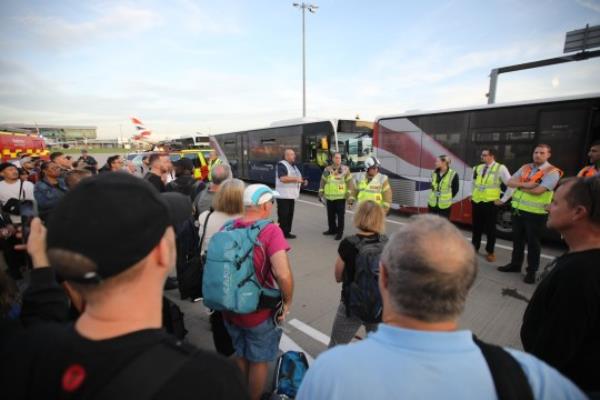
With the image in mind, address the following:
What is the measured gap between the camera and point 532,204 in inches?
171

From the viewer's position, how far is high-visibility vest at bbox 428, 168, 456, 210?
5.55 metres

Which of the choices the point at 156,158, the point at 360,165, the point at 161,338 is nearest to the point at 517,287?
the point at 161,338

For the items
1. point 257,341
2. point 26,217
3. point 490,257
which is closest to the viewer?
point 26,217

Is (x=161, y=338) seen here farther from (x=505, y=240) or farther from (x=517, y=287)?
(x=505, y=240)

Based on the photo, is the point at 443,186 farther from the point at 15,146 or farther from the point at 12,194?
the point at 15,146

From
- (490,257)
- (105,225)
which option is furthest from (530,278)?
(105,225)

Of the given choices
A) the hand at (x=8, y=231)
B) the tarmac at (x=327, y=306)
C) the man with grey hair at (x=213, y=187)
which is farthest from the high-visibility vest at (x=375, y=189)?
the hand at (x=8, y=231)

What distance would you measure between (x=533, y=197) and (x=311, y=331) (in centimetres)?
393

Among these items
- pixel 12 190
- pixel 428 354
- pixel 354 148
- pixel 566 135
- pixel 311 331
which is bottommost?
pixel 311 331

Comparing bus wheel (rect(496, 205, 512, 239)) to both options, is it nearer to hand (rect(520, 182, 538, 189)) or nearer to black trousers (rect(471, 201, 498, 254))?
black trousers (rect(471, 201, 498, 254))

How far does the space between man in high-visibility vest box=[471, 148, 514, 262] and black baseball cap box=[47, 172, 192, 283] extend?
588 cm

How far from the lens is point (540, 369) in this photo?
85 centimetres

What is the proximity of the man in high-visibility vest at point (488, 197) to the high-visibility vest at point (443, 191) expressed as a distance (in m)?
0.44

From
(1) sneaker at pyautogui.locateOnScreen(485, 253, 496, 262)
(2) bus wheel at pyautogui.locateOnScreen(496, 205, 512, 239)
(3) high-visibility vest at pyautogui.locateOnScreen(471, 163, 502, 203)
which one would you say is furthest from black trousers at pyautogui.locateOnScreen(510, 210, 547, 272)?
(2) bus wheel at pyautogui.locateOnScreen(496, 205, 512, 239)
